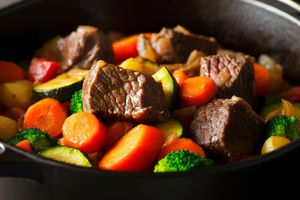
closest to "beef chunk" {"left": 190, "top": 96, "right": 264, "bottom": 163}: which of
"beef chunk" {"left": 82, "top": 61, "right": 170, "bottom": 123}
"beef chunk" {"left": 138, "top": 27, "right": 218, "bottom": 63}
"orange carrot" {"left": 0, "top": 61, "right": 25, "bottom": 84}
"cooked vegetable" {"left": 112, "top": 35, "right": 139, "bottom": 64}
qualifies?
"beef chunk" {"left": 82, "top": 61, "right": 170, "bottom": 123}

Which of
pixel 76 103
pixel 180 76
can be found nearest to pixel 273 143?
pixel 180 76

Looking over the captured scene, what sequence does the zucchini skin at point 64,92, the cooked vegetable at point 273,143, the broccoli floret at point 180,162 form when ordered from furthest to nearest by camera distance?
1. the zucchini skin at point 64,92
2. the cooked vegetable at point 273,143
3. the broccoli floret at point 180,162

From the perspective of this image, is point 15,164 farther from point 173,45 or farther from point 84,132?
point 173,45

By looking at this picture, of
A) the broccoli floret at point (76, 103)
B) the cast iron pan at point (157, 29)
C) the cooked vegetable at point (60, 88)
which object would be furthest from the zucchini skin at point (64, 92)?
the cast iron pan at point (157, 29)

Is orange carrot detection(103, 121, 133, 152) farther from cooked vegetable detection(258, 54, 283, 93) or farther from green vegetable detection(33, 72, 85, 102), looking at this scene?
cooked vegetable detection(258, 54, 283, 93)

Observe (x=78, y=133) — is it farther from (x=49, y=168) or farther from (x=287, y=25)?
(x=287, y=25)

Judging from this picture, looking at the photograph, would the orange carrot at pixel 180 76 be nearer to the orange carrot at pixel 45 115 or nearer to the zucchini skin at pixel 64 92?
the zucchini skin at pixel 64 92

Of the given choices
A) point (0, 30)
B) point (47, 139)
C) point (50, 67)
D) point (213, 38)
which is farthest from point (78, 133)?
point (213, 38)
